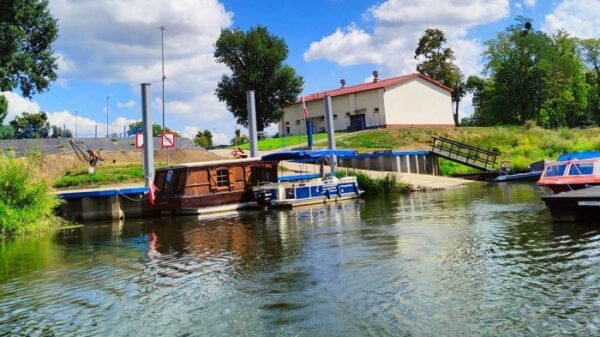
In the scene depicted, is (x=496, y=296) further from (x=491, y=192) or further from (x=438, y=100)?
(x=438, y=100)

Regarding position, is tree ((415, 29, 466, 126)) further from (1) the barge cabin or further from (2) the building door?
(1) the barge cabin

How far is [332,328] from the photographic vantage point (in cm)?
775

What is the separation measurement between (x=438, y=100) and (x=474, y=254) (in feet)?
174

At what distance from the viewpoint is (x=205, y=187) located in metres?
27.1

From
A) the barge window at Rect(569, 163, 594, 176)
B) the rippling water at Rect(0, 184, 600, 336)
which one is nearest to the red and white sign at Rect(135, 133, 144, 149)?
the rippling water at Rect(0, 184, 600, 336)

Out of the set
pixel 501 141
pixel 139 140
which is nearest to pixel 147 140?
pixel 139 140

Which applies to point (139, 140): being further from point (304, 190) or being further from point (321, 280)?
point (321, 280)

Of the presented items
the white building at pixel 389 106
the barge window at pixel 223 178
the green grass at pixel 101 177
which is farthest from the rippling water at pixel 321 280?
the white building at pixel 389 106

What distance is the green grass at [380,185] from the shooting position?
32406mm

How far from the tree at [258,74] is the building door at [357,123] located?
23.4ft

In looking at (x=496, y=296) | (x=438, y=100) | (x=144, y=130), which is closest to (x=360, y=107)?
(x=438, y=100)

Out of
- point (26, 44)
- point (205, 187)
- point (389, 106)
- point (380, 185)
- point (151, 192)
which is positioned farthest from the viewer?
point (389, 106)

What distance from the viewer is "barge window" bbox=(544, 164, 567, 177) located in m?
21.5

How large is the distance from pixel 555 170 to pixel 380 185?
12.1 meters
